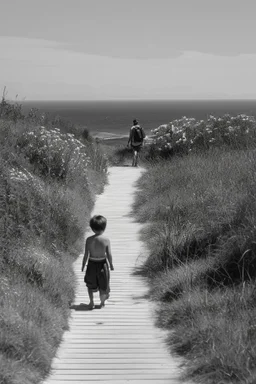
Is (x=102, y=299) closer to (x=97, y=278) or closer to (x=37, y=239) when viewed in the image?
(x=97, y=278)

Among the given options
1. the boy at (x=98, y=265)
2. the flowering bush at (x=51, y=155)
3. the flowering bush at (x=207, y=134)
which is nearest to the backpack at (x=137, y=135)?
the flowering bush at (x=207, y=134)

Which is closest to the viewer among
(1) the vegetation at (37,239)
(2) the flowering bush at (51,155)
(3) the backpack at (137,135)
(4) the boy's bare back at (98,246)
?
(1) the vegetation at (37,239)

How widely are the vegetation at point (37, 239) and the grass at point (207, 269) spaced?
130cm

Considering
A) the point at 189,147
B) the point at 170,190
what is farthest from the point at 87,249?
the point at 189,147

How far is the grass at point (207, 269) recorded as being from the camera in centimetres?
682

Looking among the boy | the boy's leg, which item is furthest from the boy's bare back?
the boy's leg

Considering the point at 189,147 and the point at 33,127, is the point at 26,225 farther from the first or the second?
the point at 189,147

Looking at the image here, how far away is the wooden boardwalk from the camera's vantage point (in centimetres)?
680

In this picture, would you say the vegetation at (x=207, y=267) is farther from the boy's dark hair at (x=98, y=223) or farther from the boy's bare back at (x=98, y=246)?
the boy's dark hair at (x=98, y=223)

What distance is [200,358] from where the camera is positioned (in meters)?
6.99

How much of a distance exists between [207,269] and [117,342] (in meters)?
2.12

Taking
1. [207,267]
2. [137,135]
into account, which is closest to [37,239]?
[207,267]

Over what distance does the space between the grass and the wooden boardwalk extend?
0.72 ft

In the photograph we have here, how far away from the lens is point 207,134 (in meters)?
23.9
